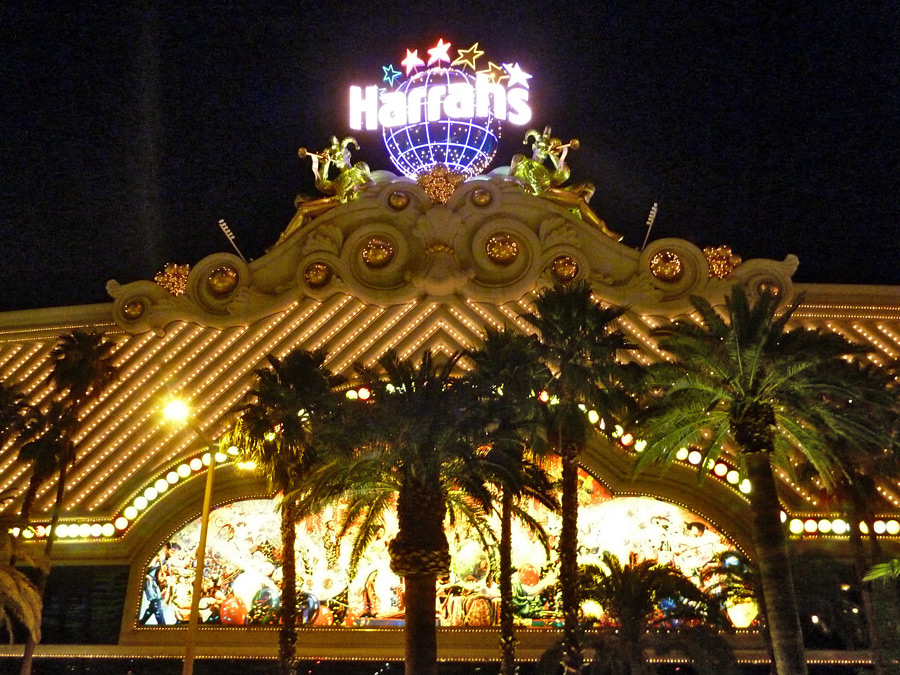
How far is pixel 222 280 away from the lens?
131 ft

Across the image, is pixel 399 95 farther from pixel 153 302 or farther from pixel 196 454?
pixel 196 454

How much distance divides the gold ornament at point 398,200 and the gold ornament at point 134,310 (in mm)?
10961

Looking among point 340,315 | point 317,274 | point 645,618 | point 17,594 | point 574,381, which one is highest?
point 317,274

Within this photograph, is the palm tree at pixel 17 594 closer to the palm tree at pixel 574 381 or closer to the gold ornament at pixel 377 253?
the gold ornament at pixel 377 253

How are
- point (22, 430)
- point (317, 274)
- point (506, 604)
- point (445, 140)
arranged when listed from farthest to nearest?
point (445, 140) → point (317, 274) → point (22, 430) → point (506, 604)

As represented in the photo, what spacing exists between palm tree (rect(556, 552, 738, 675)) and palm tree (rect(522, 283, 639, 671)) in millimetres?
1179

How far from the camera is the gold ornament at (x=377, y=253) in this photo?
38469 millimetres

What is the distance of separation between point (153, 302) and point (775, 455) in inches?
1001

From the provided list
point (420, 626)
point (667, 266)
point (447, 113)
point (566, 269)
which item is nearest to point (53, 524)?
point (420, 626)

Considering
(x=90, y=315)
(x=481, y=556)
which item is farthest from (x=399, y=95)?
(x=481, y=556)

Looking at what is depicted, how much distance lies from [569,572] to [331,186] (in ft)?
69.8

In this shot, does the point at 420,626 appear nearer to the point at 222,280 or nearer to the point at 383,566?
the point at 383,566

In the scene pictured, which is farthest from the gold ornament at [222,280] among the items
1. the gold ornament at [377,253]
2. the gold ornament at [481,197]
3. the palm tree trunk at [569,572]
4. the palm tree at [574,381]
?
the palm tree trunk at [569,572]

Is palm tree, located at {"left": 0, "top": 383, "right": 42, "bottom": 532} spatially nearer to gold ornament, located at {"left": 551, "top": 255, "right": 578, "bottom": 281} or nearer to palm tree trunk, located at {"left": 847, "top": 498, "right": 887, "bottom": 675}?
gold ornament, located at {"left": 551, "top": 255, "right": 578, "bottom": 281}
